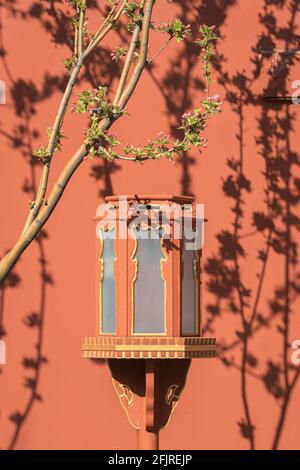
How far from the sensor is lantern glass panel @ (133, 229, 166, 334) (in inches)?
381

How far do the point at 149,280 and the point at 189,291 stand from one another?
298 millimetres

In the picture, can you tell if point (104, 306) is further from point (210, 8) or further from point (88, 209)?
point (210, 8)

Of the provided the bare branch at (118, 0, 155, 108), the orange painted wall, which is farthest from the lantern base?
the bare branch at (118, 0, 155, 108)

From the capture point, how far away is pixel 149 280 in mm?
9758

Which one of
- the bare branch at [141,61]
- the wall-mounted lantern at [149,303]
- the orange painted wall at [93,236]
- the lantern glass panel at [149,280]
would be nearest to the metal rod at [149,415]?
the wall-mounted lantern at [149,303]

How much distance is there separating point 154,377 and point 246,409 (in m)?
1.35

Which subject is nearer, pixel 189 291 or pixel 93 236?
pixel 189 291

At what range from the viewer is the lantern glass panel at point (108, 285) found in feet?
32.1

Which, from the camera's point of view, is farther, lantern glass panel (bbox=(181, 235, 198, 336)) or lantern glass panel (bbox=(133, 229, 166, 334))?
lantern glass panel (bbox=(181, 235, 198, 336))

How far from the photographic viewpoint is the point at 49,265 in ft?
35.2

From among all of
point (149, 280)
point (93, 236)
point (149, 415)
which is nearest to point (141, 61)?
point (149, 280)

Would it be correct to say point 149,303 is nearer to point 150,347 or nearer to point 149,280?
point 149,280

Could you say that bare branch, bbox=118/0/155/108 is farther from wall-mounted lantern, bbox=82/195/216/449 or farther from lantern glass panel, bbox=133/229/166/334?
lantern glass panel, bbox=133/229/166/334
